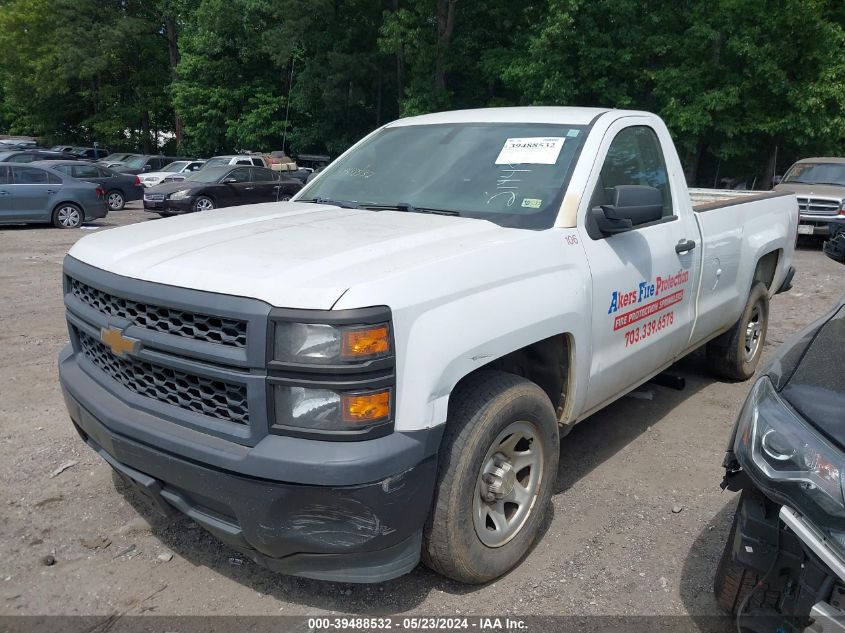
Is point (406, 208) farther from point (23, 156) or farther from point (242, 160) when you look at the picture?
point (23, 156)

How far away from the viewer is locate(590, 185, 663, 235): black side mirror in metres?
3.37

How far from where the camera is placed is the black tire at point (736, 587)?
2303 mm

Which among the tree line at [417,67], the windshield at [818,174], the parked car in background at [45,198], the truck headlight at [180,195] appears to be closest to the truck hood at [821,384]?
the tree line at [417,67]

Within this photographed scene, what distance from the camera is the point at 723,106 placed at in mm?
19922

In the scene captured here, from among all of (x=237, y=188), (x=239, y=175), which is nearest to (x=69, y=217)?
(x=237, y=188)

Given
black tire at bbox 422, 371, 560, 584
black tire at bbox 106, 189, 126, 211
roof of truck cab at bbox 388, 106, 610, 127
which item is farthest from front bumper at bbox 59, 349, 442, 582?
black tire at bbox 106, 189, 126, 211

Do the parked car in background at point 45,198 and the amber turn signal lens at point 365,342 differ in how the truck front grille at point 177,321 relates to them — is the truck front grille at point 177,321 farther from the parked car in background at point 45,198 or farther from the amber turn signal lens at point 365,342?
the parked car in background at point 45,198

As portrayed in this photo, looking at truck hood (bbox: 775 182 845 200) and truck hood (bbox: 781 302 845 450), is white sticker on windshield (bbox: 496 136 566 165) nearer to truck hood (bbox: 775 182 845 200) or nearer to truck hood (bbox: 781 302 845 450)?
truck hood (bbox: 781 302 845 450)

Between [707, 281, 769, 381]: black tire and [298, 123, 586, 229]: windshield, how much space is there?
260 centimetres

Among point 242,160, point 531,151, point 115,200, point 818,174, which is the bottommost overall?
point 115,200

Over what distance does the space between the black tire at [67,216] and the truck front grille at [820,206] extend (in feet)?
52.2

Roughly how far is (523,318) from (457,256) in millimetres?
396

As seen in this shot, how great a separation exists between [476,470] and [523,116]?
2.21 metres

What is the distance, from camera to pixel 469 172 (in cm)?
375
